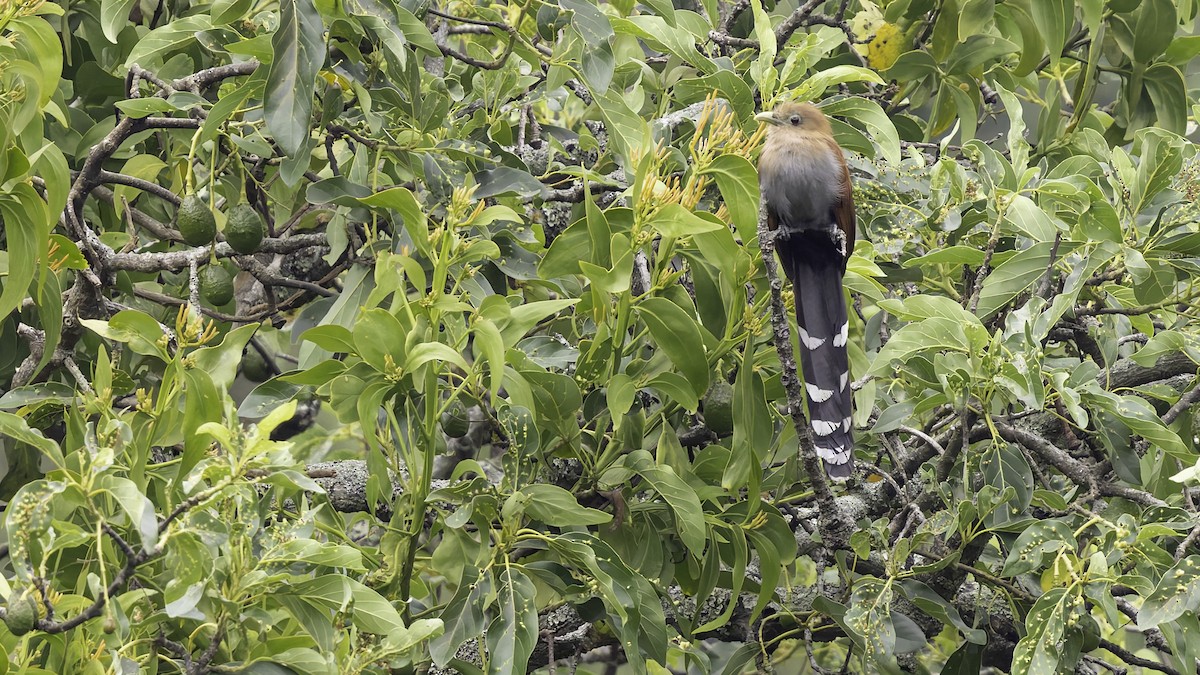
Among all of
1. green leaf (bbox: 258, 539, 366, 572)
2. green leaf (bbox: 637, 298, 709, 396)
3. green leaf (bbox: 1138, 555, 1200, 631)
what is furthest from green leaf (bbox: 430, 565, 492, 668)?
green leaf (bbox: 1138, 555, 1200, 631)

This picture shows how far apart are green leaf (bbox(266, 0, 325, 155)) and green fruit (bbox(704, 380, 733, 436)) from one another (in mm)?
1041

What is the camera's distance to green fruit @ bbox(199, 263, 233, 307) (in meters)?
2.93

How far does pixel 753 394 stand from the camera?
2445 mm

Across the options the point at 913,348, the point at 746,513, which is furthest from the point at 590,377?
the point at 913,348

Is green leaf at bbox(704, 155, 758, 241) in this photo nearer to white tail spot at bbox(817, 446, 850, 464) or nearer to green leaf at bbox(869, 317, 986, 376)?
green leaf at bbox(869, 317, 986, 376)

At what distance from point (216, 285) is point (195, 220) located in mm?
188

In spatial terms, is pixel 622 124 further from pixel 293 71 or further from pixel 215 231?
pixel 215 231

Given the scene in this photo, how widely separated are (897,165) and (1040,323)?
1.76ft

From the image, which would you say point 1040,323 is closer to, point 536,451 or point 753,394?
point 753,394

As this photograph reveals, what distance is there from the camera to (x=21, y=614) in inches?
64.1

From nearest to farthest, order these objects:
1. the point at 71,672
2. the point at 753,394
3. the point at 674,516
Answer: the point at 71,672, the point at 753,394, the point at 674,516

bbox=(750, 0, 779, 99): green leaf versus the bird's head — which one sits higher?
bbox=(750, 0, 779, 99): green leaf

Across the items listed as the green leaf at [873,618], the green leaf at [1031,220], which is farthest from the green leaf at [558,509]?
the green leaf at [1031,220]

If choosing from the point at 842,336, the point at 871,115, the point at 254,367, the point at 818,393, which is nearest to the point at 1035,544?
the point at 818,393
